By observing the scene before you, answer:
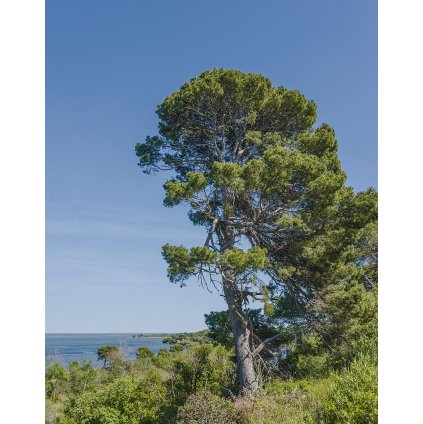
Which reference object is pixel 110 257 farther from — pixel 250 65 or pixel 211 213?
pixel 250 65

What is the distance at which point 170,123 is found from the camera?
10.1 metres

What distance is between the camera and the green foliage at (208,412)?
19.9 ft

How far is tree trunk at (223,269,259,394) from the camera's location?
8.10m

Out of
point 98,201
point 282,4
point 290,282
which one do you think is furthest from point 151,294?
point 282,4

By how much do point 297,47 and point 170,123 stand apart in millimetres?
4548

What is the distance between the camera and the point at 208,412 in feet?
20.4

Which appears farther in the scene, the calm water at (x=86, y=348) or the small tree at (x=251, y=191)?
the calm water at (x=86, y=348)

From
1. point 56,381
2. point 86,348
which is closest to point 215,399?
point 56,381

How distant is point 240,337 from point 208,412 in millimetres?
2498

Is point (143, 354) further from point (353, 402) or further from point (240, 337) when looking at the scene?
point (353, 402)

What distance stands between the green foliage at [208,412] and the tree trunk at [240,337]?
1.48 meters

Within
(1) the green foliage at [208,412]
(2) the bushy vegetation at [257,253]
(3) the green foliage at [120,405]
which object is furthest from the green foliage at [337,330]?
(3) the green foliage at [120,405]
